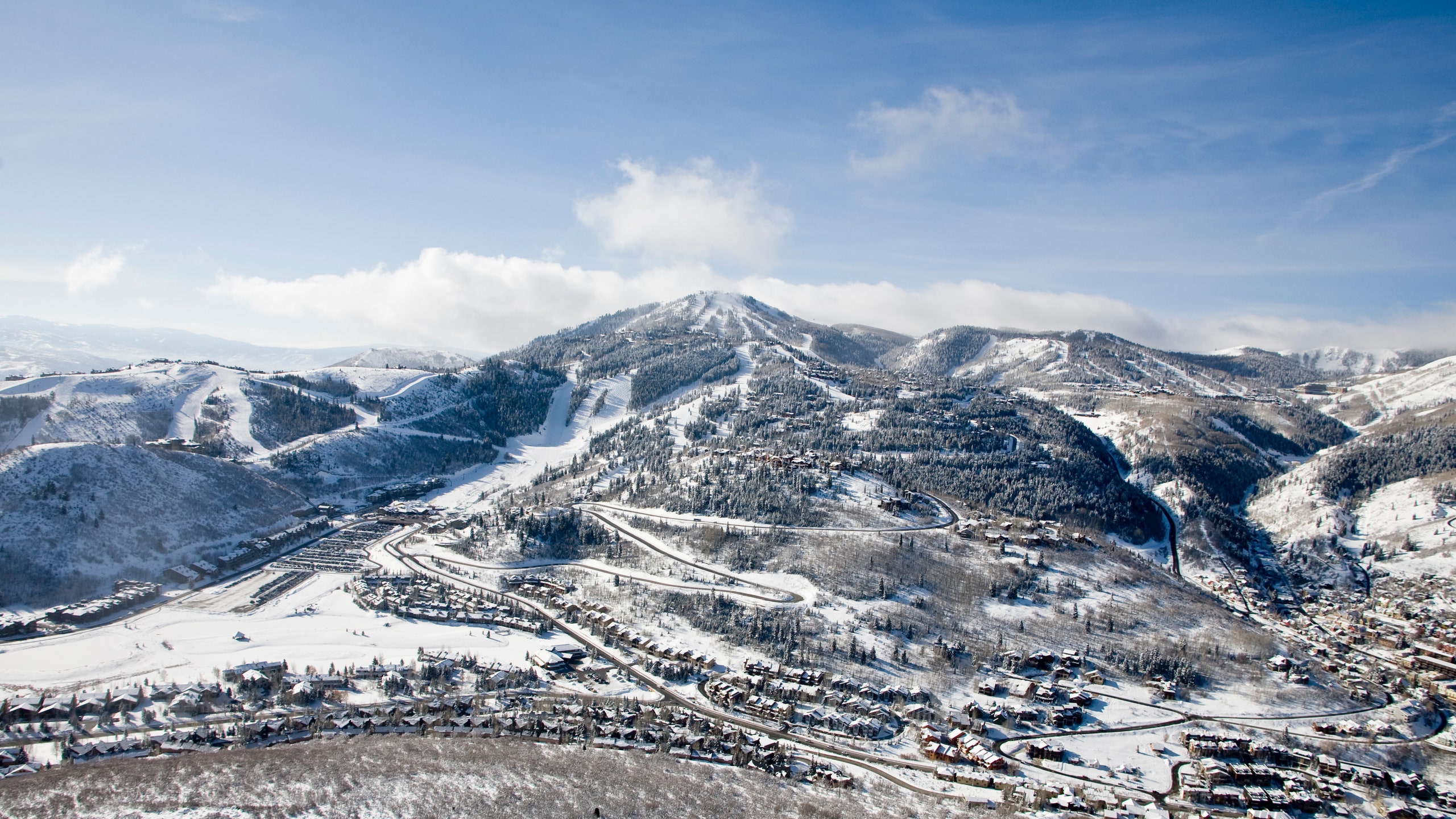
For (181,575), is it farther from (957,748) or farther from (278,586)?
(957,748)

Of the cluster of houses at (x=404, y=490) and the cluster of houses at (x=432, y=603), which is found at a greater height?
A: the cluster of houses at (x=404, y=490)

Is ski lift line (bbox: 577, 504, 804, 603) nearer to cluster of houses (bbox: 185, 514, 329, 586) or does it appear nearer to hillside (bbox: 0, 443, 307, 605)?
cluster of houses (bbox: 185, 514, 329, 586)

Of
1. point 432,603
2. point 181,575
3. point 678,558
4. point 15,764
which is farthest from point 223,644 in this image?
point 678,558

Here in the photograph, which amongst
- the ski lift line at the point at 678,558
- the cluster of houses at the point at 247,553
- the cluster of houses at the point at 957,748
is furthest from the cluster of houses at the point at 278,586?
the cluster of houses at the point at 957,748

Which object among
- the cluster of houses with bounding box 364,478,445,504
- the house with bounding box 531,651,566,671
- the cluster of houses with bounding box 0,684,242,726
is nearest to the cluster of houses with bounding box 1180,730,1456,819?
the house with bounding box 531,651,566,671

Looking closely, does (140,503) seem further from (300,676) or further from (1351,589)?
(1351,589)

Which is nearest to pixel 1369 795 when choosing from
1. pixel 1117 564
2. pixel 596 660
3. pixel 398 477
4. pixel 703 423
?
pixel 1117 564

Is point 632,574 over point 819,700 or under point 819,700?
over

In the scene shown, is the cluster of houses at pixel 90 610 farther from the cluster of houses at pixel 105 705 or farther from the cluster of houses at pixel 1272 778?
the cluster of houses at pixel 1272 778
